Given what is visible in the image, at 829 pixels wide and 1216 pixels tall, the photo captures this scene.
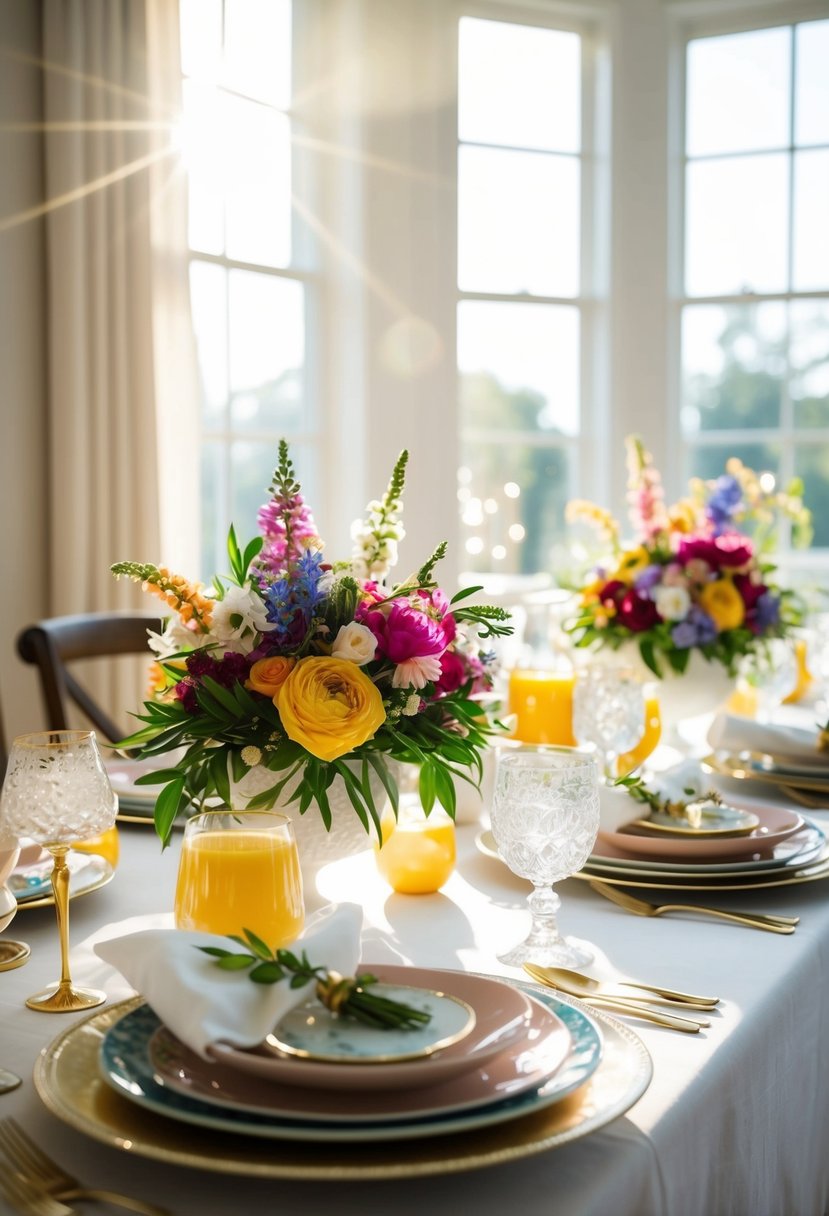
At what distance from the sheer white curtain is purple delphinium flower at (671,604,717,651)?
165 centimetres

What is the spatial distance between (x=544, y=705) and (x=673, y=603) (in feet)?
1.20

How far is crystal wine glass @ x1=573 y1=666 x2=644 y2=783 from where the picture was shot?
1.54m

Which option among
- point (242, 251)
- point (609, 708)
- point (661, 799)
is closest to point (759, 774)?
point (609, 708)

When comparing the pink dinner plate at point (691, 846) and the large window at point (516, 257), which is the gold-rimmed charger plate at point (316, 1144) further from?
the large window at point (516, 257)

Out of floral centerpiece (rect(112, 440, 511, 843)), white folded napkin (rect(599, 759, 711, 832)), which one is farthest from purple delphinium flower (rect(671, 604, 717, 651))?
floral centerpiece (rect(112, 440, 511, 843))

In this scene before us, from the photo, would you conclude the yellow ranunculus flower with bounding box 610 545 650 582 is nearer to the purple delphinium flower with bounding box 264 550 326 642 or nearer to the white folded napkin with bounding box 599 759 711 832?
the white folded napkin with bounding box 599 759 711 832

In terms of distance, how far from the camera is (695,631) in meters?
1.92

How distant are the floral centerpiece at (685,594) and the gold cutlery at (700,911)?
803mm

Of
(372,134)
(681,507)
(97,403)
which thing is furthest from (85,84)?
(681,507)

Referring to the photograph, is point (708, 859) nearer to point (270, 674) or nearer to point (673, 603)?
point (270, 674)

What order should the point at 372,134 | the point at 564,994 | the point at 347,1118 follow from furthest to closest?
1. the point at 372,134
2. the point at 564,994
3. the point at 347,1118

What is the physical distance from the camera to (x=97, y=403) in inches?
121

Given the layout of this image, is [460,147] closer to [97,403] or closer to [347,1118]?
[97,403]

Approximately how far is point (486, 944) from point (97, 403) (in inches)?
92.1
